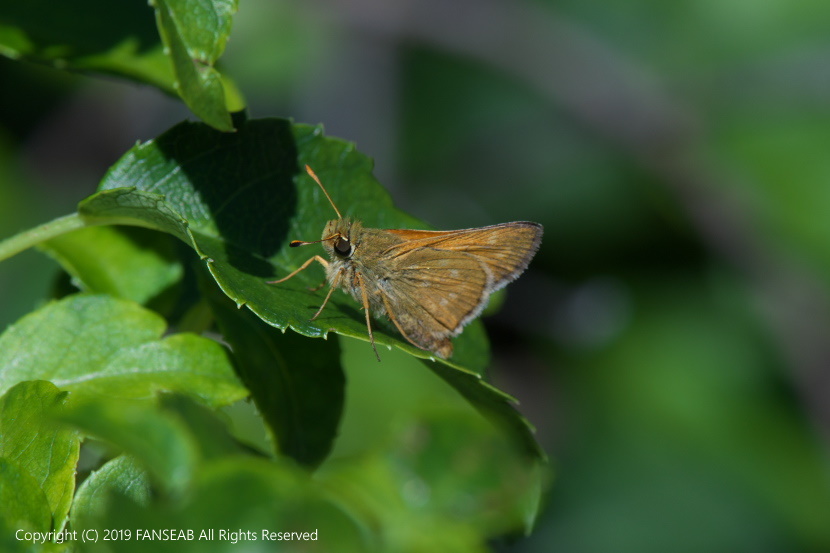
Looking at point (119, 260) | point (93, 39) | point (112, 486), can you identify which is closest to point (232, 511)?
point (112, 486)

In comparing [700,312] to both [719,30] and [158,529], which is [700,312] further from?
[158,529]

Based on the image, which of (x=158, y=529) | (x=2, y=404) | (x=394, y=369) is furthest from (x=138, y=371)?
(x=394, y=369)

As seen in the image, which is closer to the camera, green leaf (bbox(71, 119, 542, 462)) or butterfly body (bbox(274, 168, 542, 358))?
green leaf (bbox(71, 119, 542, 462))

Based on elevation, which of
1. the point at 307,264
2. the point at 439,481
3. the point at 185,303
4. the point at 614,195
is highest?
the point at 307,264

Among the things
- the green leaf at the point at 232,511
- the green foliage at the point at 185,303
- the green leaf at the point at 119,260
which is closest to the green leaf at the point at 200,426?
the green foliage at the point at 185,303

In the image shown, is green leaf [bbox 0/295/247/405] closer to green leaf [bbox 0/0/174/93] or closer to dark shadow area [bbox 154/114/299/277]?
dark shadow area [bbox 154/114/299/277]

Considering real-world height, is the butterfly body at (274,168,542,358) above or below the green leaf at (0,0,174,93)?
below

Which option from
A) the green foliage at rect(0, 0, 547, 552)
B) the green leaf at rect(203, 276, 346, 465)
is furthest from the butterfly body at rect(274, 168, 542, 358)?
the green leaf at rect(203, 276, 346, 465)

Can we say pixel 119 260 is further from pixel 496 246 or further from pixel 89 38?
pixel 496 246
